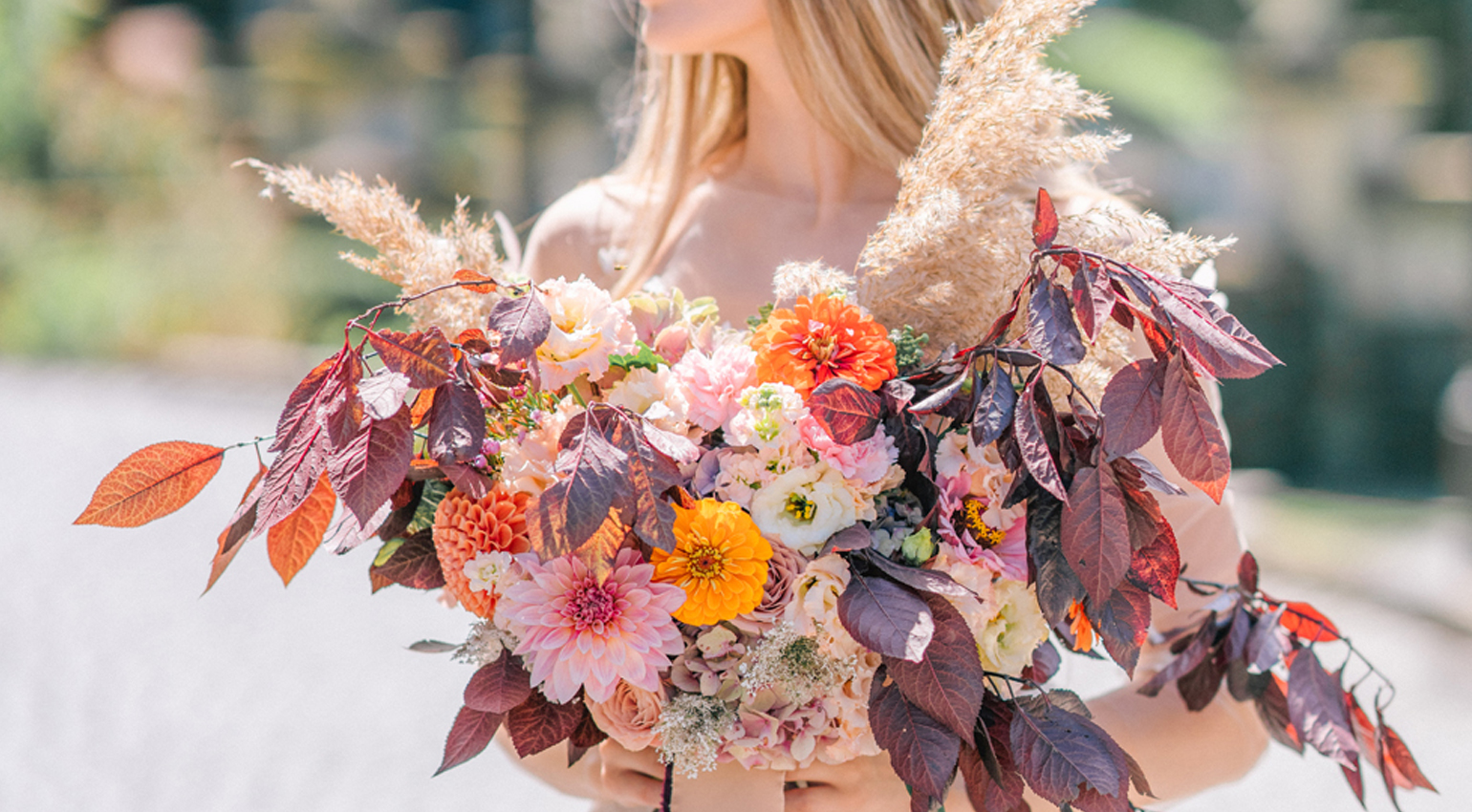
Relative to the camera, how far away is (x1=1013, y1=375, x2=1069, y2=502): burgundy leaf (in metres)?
0.62

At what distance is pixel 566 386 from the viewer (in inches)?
30.7

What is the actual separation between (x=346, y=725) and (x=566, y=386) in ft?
6.35

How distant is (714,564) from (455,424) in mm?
193

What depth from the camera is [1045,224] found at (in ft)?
2.21

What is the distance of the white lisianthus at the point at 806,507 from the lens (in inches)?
27.9

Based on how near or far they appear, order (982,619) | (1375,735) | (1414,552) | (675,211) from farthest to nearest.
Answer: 1. (1414,552)
2. (675,211)
3. (1375,735)
4. (982,619)

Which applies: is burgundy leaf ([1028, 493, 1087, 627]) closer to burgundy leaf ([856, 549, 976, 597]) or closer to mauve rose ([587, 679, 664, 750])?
burgundy leaf ([856, 549, 976, 597])

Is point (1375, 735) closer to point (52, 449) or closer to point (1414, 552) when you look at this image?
point (1414, 552)

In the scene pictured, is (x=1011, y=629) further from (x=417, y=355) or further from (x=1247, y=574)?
(x=417, y=355)

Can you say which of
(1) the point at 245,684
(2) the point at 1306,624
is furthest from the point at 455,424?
(1) the point at 245,684

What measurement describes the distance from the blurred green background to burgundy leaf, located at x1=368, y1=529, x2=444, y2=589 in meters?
4.73

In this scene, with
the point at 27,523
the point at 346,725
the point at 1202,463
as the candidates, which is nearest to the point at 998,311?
the point at 1202,463

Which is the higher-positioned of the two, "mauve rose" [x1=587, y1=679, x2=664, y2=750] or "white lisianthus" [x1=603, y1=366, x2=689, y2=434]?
"white lisianthus" [x1=603, y1=366, x2=689, y2=434]

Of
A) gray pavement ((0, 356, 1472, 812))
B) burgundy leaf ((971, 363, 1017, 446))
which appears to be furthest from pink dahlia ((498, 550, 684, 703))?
gray pavement ((0, 356, 1472, 812))
